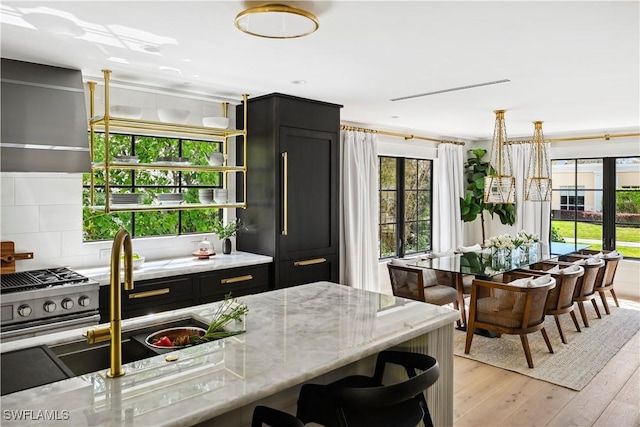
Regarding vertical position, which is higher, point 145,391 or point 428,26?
point 428,26

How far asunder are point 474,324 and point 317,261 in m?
1.52

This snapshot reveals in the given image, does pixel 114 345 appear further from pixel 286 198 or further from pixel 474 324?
pixel 474 324

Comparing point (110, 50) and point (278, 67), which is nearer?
point (110, 50)

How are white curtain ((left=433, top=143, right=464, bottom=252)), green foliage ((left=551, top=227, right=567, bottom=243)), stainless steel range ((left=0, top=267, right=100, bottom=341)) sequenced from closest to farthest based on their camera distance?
stainless steel range ((left=0, top=267, right=100, bottom=341)) → white curtain ((left=433, top=143, right=464, bottom=252)) → green foliage ((left=551, top=227, right=567, bottom=243))

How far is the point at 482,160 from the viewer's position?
7.76 meters

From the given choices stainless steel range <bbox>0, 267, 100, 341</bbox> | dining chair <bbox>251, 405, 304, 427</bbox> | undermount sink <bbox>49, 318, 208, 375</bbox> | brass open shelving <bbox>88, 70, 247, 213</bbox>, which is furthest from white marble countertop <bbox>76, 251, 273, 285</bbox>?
dining chair <bbox>251, 405, 304, 427</bbox>

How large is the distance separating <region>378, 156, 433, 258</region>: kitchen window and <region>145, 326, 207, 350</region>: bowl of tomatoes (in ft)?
15.3

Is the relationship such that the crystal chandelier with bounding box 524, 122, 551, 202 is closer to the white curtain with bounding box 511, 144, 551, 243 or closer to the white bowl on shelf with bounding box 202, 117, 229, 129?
the white curtain with bounding box 511, 144, 551, 243

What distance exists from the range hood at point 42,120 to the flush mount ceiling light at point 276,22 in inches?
63.4

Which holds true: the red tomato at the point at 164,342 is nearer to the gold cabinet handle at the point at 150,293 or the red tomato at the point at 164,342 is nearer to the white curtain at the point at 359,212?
the gold cabinet handle at the point at 150,293

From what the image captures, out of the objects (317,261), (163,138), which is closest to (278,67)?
(163,138)

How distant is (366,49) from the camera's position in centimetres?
294

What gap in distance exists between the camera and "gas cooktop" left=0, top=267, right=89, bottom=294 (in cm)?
289

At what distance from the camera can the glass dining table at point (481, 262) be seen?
172 inches
